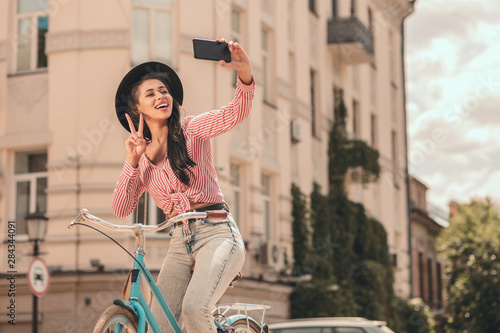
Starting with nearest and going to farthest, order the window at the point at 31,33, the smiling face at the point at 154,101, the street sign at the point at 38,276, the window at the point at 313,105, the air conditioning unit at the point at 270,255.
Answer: the smiling face at the point at 154,101 → the street sign at the point at 38,276 → the window at the point at 31,33 → the air conditioning unit at the point at 270,255 → the window at the point at 313,105

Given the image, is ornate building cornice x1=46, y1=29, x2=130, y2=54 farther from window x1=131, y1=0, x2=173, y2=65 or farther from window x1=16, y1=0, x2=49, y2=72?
window x1=16, y1=0, x2=49, y2=72

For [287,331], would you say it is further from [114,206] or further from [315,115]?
[315,115]

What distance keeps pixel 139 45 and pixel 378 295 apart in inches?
483

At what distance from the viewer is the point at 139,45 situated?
19172 mm

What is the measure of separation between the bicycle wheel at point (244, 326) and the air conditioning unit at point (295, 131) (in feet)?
60.0

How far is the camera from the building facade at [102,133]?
18.2m

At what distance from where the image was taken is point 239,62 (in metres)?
5.10

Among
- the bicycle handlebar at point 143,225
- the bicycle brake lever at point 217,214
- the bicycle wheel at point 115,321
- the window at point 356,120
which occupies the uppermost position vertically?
the window at point 356,120

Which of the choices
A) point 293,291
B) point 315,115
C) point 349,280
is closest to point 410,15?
point 315,115

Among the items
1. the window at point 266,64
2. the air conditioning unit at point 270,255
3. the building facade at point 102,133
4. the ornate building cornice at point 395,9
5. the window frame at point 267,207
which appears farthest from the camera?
the ornate building cornice at point 395,9

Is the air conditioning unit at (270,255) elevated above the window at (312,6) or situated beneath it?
situated beneath

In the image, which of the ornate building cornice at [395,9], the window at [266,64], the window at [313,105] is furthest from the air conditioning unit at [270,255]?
the ornate building cornice at [395,9]

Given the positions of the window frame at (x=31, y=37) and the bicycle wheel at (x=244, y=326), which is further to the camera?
the window frame at (x=31, y=37)

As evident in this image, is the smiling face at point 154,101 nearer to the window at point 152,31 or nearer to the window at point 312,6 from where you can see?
the window at point 152,31
